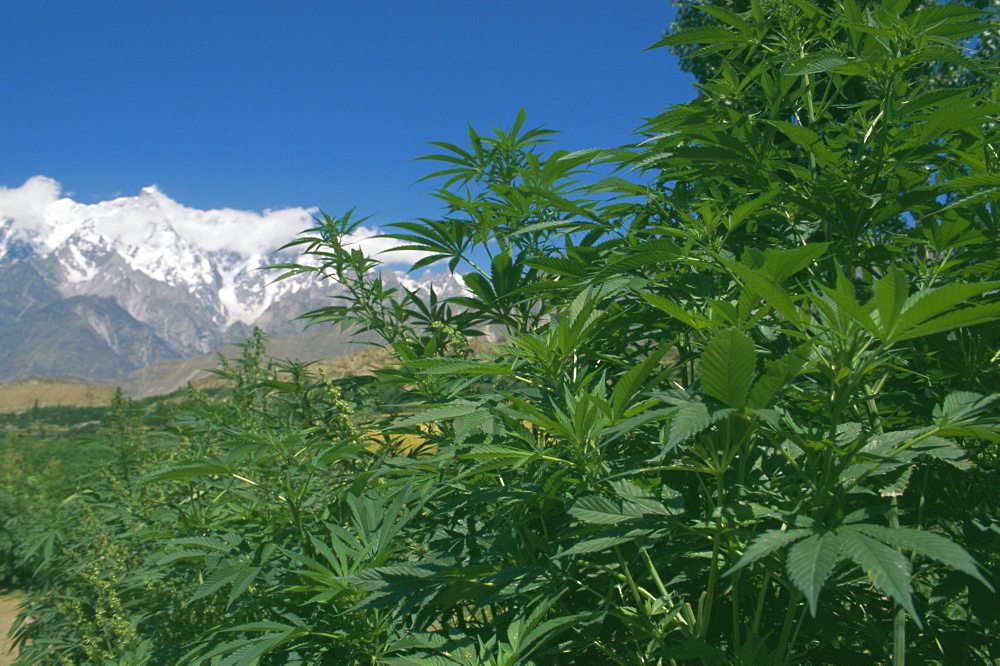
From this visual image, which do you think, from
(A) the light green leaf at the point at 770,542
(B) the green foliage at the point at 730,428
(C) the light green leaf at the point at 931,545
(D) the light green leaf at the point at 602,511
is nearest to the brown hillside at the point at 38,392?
(B) the green foliage at the point at 730,428

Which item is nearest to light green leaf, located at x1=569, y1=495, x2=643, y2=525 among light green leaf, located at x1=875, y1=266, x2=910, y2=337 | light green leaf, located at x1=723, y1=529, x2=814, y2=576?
light green leaf, located at x1=723, y1=529, x2=814, y2=576

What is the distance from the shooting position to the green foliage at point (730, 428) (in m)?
0.88

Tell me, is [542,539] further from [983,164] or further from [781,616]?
[983,164]

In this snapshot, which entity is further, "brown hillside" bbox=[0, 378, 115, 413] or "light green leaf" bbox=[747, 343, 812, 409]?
"brown hillside" bbox=[0, 378, 115, 413]

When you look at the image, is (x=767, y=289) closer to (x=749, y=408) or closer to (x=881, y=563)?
(x=749, y=408)

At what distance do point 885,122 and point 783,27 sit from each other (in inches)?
17.3

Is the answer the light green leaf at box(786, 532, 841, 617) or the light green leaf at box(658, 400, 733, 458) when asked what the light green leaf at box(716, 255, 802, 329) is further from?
the light green leaf at box(786, 532, 841, 617)

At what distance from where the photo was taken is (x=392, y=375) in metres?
1.75

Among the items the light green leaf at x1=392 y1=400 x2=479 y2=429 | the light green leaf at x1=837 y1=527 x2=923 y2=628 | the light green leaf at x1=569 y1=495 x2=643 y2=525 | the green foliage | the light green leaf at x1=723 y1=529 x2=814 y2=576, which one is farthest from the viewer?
the light green leaf at x1=392 y1=400 x2=479 y2=429

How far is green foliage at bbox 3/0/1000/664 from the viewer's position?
0.88 metres

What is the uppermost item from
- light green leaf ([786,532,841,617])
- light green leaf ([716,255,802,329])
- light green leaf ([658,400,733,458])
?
light green leaf ([716,255,802,329])

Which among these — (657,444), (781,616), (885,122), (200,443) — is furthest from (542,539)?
(200,443)

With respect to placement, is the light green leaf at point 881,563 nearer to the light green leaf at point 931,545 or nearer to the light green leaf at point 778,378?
the light green leaf at point 931,545

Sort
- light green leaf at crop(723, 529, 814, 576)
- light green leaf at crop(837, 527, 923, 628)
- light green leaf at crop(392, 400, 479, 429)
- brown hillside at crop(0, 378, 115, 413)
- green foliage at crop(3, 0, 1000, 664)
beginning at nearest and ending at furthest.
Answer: light green leaf at crop(837, 527, 923, 628) → light green leaf at crop(723, 529, 814, 576) → green foliage at crop(3, 0, 1000, 664) → light green leaf at crop(392, 400, 479, 429) → brown hillside at crop(0, 378, 115, 413)
